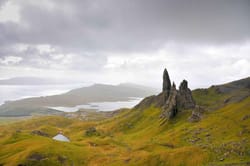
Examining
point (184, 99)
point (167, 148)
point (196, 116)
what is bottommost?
point (167, 148)

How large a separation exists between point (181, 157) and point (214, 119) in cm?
5999

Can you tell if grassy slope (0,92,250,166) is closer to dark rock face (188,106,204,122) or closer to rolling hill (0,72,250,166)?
rolling hill (0,72,250,166)

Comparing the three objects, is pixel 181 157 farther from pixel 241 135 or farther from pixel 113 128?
pixel 113 128

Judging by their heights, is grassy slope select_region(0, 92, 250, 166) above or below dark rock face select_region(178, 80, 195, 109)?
below

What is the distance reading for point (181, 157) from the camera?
6794cm

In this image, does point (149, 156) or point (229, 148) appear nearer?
point (229, 148)

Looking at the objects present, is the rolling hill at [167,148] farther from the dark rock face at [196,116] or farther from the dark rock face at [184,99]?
the dark rock face at [184,99]

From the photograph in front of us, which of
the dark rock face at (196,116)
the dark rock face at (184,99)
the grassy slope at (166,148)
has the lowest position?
the grassy slope at (166,148)

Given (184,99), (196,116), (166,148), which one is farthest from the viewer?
(184,99)

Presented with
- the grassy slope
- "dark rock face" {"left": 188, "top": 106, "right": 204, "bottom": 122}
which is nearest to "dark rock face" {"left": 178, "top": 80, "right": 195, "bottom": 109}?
the grassy slope

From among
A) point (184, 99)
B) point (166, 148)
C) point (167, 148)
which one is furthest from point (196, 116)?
point (166, 148)

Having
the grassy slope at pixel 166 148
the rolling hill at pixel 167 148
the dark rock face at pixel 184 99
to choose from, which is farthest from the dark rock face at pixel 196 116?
the dark rock face at pixel 184 99

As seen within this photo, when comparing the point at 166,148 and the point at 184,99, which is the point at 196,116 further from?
the point at 166,148

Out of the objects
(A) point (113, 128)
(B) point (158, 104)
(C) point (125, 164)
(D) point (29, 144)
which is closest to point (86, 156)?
(C) point (125, 164)
